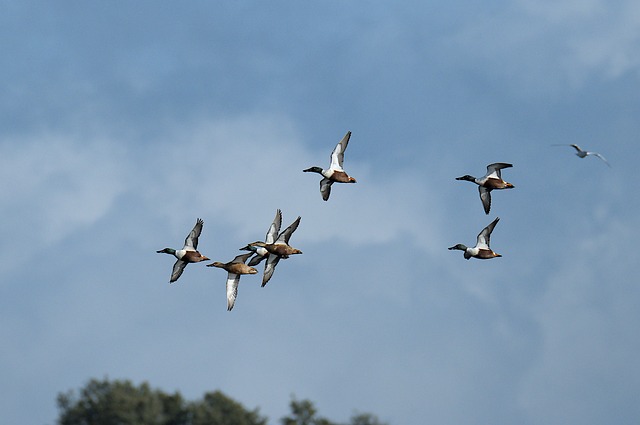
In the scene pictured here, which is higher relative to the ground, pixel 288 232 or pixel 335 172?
pixel 335 172

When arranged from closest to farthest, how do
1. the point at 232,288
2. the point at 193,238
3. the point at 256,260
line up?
the point at 193,238, the point at 232,288, the point at 256,260

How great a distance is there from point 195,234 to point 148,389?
53734 mm

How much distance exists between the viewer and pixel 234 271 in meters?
77.2

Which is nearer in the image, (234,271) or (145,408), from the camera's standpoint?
(234,271)

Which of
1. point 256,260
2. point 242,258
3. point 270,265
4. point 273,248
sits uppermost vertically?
point 256,260

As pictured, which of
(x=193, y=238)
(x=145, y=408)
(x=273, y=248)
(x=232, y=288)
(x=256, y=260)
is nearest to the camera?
(x=273, y=248)

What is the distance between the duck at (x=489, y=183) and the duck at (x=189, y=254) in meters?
15.7

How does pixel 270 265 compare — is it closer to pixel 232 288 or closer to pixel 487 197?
pixel 232 288

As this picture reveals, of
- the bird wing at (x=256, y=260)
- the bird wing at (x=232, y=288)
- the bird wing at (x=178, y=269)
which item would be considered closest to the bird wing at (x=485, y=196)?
the bird wing at (x=256, y=260)

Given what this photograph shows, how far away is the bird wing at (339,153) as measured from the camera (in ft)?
249

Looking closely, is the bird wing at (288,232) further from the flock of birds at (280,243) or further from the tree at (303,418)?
the tree at (303,418)

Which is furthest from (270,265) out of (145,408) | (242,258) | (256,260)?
(145,408)

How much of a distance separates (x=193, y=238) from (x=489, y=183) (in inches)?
655

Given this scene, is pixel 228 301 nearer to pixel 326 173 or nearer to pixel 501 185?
pixel 326 173
